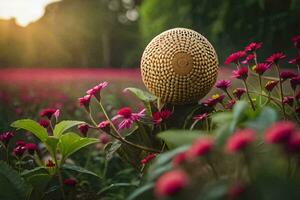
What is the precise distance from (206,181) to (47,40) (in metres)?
12.3

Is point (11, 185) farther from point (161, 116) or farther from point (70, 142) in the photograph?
point (161, 116)

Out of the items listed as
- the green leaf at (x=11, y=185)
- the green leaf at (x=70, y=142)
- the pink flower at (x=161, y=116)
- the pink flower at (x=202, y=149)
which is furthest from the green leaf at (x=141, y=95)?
the pink flower at (x=202, y=149)

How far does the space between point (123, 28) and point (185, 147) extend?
17.0 meters

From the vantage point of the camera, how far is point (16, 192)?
4.95 feet

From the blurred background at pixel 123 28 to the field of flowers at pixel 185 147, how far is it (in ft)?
15.9

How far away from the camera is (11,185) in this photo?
150cm

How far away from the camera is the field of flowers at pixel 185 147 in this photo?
0.76 m

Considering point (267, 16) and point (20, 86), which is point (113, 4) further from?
point (20, 86)

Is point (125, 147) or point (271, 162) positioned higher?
point (271, 162)

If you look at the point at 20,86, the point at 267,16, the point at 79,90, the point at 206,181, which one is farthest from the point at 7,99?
the point at 267,16

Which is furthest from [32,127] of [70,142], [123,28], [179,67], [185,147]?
[123,28]

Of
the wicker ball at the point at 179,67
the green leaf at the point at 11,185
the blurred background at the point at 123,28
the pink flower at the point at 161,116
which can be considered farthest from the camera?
the blurred background at the point at 123,28

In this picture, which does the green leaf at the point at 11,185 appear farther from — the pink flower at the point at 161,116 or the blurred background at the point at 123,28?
the blurred background at the point at 123,28

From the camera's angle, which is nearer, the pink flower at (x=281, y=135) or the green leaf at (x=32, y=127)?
the pink flower at (x=281, y=135)
